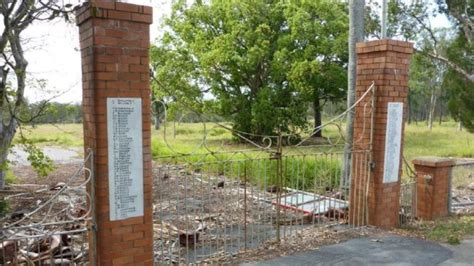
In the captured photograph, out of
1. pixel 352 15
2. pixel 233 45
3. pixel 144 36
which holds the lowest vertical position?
pixel 144 36

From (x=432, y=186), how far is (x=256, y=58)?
58.0ft

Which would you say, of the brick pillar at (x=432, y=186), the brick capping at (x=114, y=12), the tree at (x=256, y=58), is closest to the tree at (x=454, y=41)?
the tree at (x=256, y=58)

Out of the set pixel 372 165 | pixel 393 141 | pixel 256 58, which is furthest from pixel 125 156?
pixel 256 58

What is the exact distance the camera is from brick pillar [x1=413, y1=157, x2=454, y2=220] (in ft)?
21.7

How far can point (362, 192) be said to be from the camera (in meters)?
5.98

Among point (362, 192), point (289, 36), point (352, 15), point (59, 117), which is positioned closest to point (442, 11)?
point (289, 36)

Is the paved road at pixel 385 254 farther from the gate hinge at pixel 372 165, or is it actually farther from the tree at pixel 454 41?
the tree at pixel 454 41

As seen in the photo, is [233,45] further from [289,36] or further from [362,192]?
[362,192]

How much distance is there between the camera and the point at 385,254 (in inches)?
195

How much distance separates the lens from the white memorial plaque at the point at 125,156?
3.65 meters

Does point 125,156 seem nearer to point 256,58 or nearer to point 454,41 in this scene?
point 454,41

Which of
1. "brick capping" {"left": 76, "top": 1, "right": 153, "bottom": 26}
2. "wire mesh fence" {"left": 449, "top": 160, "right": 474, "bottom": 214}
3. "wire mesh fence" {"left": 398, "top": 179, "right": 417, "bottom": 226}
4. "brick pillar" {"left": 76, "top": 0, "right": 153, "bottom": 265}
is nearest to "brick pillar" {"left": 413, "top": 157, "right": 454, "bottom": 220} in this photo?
"wire mesh fence" {"left": 398, "top": 179, "right": 417, "bottom": 226}

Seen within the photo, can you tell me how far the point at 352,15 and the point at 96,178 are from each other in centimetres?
662

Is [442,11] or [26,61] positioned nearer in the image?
[26,61]
